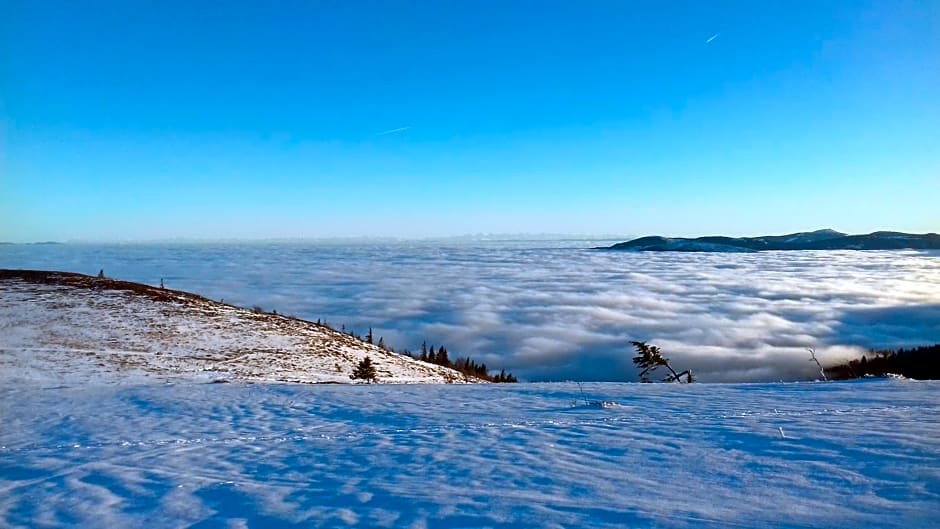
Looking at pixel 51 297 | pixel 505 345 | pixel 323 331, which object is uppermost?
A: pixel 51 297

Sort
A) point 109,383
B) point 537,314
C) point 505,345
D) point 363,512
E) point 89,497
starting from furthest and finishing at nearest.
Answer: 1. point 537,314
2. point 505,345
3. point 109,383
4. point 89,497
5. point 363,512

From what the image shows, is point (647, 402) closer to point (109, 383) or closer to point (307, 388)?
point (307, 388)

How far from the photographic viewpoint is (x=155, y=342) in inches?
886

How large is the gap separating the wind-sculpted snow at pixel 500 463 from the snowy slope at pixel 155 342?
309 inches

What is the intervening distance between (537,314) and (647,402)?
7434 centimetres

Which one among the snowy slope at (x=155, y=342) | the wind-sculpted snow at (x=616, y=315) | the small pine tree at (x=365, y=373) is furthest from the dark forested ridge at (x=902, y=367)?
the wind-sculpted snow at (x=616, y=315)

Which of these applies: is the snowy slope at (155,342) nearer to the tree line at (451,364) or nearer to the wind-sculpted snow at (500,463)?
the tree line at (451,364)

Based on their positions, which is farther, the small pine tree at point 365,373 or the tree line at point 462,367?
the tree line at point 462,367

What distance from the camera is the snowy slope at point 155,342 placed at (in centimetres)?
1783

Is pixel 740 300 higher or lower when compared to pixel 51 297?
lower

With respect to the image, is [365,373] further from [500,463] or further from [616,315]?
[616,315]

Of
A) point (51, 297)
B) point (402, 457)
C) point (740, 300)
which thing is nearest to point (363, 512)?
point (402, 457)

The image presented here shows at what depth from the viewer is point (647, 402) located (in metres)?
10.0

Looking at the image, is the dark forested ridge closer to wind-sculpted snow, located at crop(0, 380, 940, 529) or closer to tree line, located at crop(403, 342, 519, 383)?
wind-sculpted snow, located at crop(0, 380, 940, 529)
